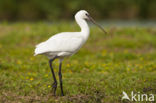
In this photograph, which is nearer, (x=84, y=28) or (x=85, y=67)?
(x=84, y=28)

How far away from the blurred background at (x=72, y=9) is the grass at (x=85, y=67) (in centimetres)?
1786

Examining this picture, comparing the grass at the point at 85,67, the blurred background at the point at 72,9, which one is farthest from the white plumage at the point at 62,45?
the blurred background at the point at 72,9

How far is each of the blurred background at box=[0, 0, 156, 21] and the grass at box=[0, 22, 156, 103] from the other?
58.6 ft

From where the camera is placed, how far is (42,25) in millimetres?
15547

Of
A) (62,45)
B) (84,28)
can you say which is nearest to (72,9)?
(84,28)

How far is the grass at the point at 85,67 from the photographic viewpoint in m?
6.63

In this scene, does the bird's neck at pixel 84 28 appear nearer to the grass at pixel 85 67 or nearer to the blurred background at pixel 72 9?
the grass at pixel 85 67

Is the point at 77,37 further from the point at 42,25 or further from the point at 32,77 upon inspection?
the point at 42,25

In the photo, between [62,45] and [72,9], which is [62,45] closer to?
[62,45]

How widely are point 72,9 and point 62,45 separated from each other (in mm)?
Result: 27020

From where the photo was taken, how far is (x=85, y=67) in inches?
361

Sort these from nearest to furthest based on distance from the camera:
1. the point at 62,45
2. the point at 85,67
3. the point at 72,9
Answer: the point at 62,45 < the point at 85,67 < the point at 72,9

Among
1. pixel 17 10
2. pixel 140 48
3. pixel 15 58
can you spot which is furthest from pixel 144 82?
pixel 17 10

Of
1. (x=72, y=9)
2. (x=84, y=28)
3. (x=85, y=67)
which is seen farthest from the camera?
(x=72, y=9)
